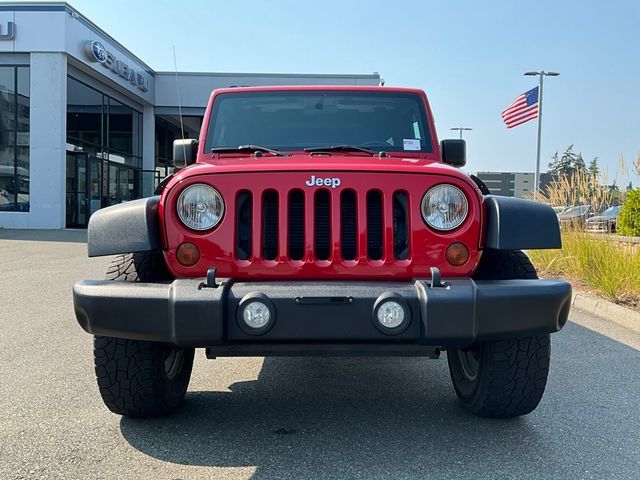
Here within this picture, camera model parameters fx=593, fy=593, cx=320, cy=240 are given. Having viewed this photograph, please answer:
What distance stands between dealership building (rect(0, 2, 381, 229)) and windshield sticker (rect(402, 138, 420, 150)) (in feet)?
43.6

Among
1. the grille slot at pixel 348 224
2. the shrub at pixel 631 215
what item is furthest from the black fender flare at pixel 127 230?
the shrub at pixel 631 215

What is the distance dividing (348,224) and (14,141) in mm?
18639

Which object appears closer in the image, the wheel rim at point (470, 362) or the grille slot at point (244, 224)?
the grille slot at point (244, 224)

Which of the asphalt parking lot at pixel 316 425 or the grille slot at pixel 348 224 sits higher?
→ the grille slot at pixel 348 224

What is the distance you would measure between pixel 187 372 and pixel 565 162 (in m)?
49.9

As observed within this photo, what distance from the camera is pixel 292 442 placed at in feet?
9.57

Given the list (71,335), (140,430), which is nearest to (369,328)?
(140,430)

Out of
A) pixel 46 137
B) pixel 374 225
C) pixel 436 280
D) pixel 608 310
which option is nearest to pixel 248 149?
pixel 374 225

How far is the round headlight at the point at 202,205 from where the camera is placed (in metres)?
2.72

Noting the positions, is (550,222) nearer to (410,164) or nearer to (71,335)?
(410,164)

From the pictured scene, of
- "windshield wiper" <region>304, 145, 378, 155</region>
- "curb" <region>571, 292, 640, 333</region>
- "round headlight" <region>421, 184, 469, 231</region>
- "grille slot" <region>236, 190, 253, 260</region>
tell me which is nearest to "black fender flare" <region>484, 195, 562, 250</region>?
"round headlight" <region>421, 184, 469, 231</region>

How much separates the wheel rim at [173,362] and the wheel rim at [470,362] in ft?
5.28

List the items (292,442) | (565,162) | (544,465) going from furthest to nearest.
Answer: (565,162) → (292,442) → (544,465)

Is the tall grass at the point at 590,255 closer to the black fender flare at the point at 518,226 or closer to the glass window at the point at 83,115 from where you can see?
the black fender flare at the point at 518,226
